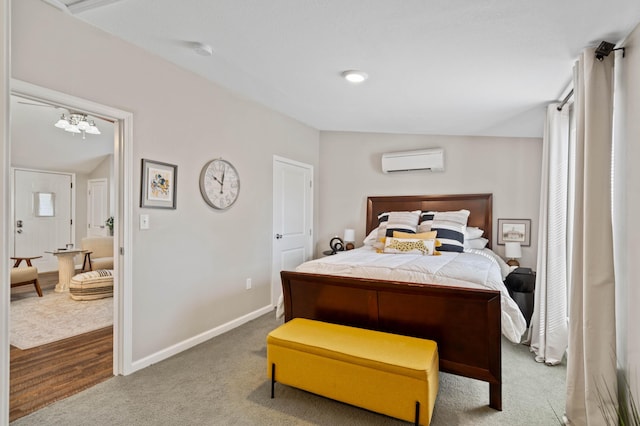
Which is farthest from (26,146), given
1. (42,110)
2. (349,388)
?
(349,388)

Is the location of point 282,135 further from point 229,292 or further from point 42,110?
point 42,110

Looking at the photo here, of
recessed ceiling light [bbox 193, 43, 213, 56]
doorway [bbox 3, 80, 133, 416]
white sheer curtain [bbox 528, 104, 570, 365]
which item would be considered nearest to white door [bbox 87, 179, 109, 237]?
doorway [bbox 3, 80, 133, 416]

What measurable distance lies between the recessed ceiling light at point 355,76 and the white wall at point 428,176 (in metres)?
2.11

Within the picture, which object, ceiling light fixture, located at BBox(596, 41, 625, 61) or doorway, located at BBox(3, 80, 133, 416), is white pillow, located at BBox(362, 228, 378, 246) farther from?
ceiling light fixture, located at BBox(596, 41, 625, 61)

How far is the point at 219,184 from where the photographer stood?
3291 mm

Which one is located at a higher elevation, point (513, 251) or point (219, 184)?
point (219, 184)

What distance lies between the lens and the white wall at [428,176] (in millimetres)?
3980

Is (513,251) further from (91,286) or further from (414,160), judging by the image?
(91,286)

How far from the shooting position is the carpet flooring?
1.96 metres

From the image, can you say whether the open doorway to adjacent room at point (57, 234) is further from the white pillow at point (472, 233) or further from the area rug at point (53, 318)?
the white pillow at point (472, 233)

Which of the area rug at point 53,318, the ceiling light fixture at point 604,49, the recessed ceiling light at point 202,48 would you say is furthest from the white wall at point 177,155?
the ceiling light fixture at point 604,49

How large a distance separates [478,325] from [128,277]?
2466 mm

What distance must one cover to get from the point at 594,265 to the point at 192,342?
3.02 m

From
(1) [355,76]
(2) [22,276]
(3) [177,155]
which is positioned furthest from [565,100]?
(2) [22,276]
